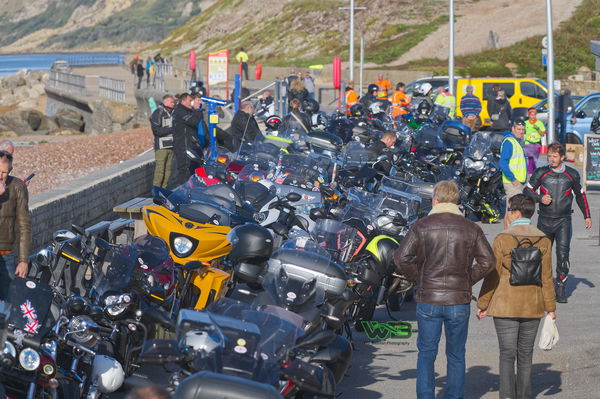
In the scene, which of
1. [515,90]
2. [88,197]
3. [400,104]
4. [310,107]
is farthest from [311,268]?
[515,90]

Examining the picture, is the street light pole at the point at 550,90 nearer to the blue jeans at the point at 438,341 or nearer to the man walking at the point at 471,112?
the man walking at the point at 471,112

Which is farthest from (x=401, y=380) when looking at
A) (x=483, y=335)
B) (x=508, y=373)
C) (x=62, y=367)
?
(x=62, y=367)

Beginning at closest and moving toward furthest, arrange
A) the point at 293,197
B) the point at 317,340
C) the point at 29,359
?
the point at 317,340 < the point at 29,359 < the point at 293,197

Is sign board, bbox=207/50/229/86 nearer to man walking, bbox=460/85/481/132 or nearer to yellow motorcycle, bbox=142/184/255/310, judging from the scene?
man walking, bbox=460/85/481/132

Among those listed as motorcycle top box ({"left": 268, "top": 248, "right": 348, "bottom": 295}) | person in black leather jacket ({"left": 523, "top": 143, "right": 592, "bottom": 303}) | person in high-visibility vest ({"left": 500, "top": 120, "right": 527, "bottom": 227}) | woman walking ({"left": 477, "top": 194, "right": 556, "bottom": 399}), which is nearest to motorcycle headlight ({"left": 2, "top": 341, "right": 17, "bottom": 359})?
motorcycle top box ({"left": 268, "top": 248, "right": 348, "bottom": 295})

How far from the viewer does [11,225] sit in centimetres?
915

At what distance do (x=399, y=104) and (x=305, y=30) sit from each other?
62.0 meters

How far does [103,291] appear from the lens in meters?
8.41

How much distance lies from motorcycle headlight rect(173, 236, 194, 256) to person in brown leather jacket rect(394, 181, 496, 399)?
215 cm

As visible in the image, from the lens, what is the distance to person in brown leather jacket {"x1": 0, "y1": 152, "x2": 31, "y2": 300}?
9.08 meters

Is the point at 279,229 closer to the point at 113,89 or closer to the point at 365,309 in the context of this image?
the point at 365,309

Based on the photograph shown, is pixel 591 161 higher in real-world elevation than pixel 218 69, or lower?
lower

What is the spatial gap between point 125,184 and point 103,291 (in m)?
7.22

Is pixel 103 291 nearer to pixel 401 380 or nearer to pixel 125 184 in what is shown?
pixel 401 380
